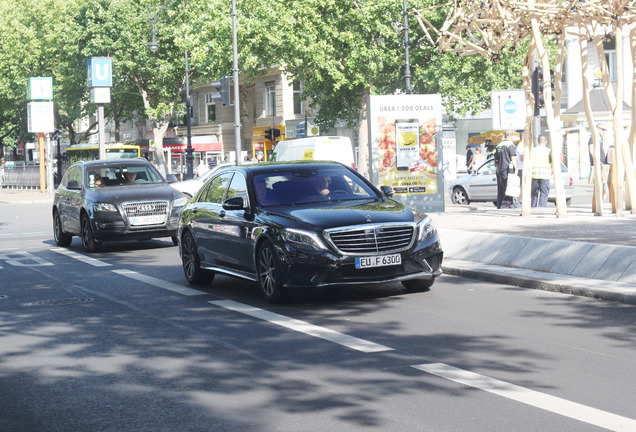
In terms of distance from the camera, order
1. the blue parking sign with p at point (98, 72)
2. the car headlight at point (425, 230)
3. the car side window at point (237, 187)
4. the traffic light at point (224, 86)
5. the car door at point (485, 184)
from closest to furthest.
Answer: the car headlight at point (425, 230), the car side window at point (237, 187), the car door at point (485, 184), the traffic light at point (224, 86), the blue parking sign with p at point (98, 72)

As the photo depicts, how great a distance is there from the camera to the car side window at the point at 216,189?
1223 centimetres

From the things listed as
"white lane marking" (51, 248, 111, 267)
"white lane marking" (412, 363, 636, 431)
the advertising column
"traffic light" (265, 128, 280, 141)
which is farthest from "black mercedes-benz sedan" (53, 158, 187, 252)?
the advertising column

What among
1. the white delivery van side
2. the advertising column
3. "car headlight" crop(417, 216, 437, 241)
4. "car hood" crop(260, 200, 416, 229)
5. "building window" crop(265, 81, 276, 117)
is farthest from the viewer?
"building window" crop(265, 81, 276, 117)

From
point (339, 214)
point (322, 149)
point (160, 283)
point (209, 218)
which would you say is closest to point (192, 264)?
point (160, 283)

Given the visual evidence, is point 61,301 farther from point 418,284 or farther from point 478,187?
point 478,187

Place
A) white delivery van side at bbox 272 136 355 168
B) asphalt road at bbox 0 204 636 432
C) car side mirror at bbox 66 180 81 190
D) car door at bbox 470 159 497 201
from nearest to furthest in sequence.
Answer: asphalt road at bbox 0 204 636 432 < car side mirror at bbox 66 180 81 190 < car door at bbox 470 159 497 201 < white delivery van side at bbox 272 136 355 168

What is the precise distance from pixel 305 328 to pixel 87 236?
10118mm

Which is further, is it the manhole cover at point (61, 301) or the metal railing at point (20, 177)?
the metal railing at point (20, 177)

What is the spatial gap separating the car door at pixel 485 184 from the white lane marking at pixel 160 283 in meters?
16.0

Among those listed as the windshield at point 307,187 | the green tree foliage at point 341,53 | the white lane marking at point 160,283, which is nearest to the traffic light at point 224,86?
the green tree foliage at point 341,53

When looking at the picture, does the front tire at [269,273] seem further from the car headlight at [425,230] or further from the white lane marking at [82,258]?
the white lane marking at [82,258]

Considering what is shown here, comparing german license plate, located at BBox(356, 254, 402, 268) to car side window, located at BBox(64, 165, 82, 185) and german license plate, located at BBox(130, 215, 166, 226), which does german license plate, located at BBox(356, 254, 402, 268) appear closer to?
german license plate, located at BBox(130, 215, 166, 226)

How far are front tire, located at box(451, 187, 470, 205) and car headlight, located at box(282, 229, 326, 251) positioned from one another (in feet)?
64.3

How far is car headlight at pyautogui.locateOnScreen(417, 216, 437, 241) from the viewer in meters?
10.6
